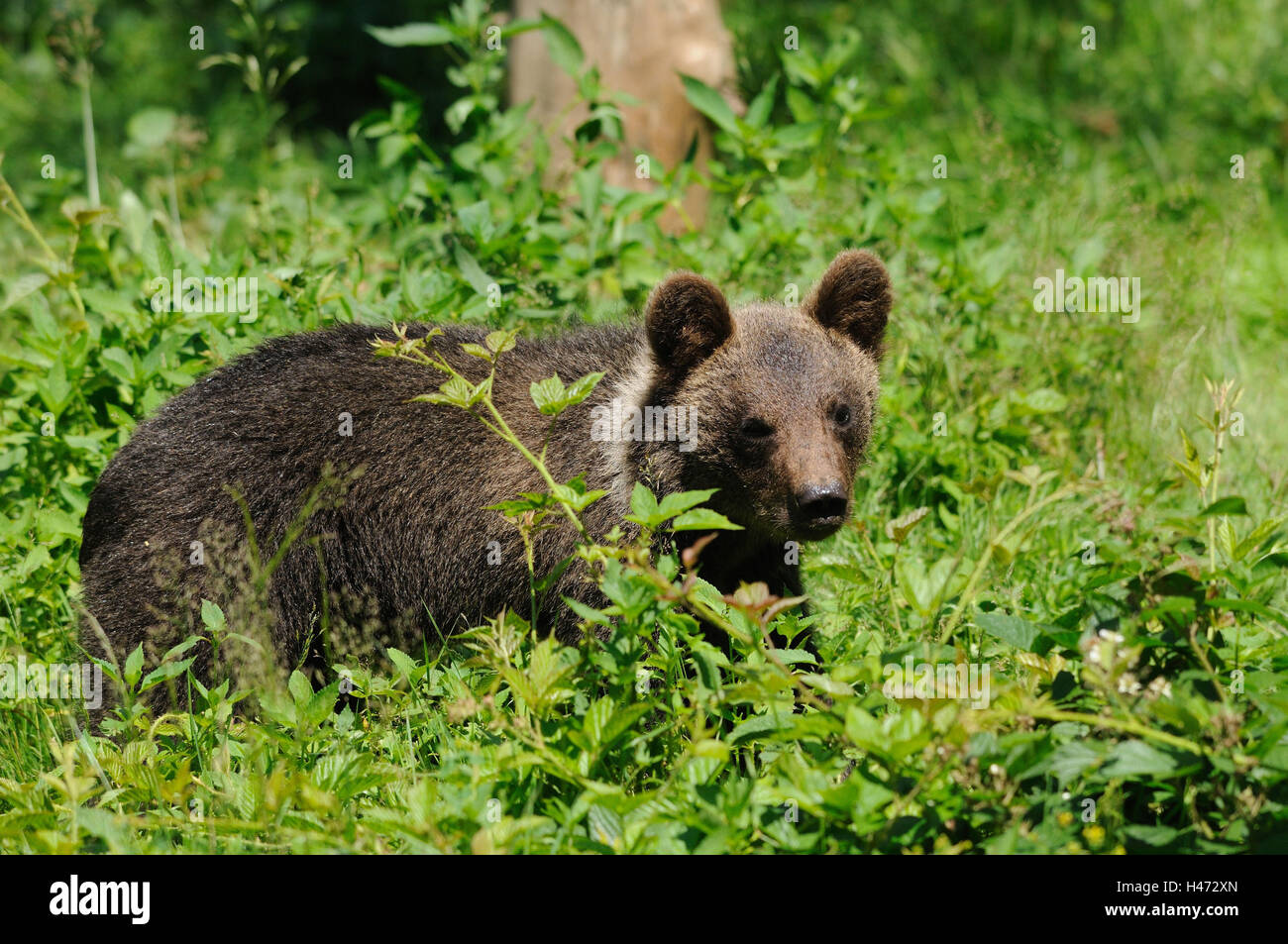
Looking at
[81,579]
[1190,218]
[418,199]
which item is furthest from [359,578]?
[1190,218]

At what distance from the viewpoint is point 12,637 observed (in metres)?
4.57

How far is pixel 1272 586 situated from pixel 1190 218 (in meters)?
2.68

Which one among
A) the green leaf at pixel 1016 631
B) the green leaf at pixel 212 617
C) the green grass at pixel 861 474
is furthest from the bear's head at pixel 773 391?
the green leaf at pixel 212 617

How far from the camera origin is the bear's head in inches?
168

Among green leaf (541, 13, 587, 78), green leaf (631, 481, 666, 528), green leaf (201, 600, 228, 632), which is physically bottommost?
green leaf (201, 600, 228, 632)

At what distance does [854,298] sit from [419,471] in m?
1.81

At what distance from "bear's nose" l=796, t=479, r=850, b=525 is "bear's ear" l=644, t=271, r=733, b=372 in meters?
0.77

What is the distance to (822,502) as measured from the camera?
409cm

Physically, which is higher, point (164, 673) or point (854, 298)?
point (854, 298)

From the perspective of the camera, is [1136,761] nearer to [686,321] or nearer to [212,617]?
[686,321]

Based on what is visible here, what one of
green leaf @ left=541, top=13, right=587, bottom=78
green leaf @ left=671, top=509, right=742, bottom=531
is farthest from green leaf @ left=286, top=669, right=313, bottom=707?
green leaf @ left=541, top=13, right=587, bottom=78

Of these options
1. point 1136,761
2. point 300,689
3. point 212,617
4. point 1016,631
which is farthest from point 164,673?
point 1136,761

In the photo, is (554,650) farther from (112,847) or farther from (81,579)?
(81,579)

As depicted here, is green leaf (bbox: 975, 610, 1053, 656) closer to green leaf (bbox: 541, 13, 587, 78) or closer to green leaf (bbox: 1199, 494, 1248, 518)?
green leaf (bbox: 1199, 494, 1248, 518)
